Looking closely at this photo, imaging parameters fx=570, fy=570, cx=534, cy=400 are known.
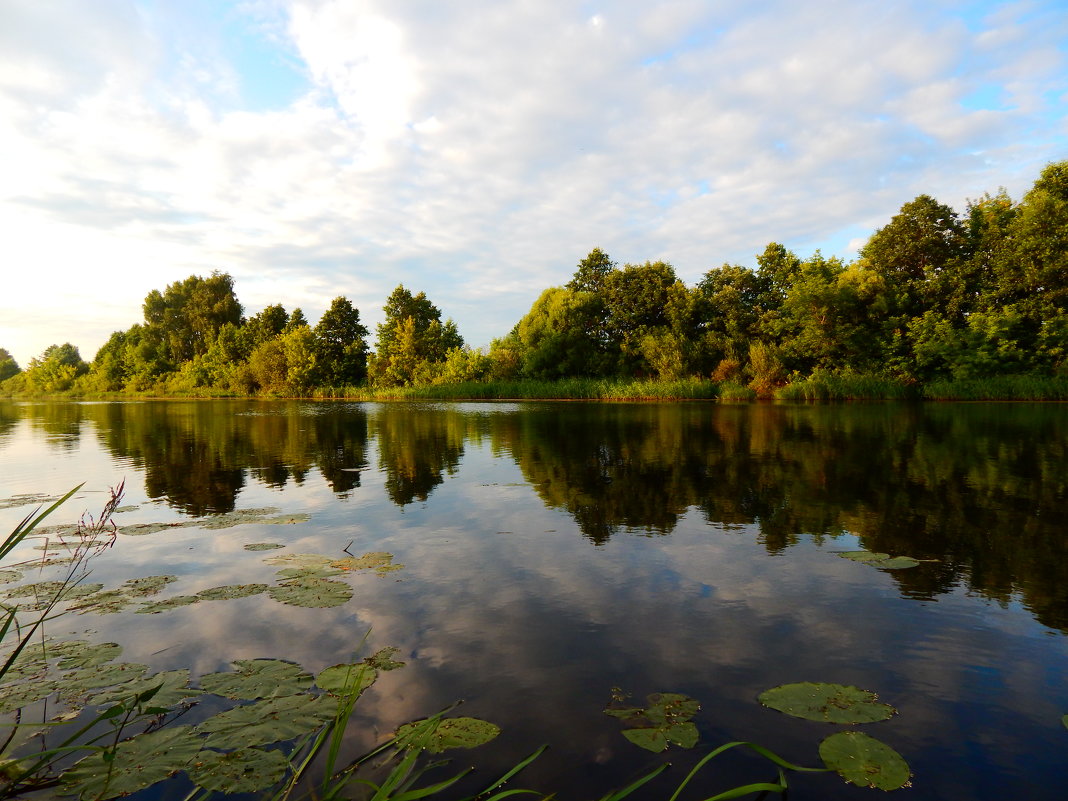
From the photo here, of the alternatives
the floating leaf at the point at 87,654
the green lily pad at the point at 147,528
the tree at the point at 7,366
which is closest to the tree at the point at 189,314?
the tree at the point at 7,366

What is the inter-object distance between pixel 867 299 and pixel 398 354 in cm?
4312

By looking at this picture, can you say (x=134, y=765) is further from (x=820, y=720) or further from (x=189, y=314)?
(x=189, y=314)

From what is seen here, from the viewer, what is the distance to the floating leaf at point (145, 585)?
5526 mm

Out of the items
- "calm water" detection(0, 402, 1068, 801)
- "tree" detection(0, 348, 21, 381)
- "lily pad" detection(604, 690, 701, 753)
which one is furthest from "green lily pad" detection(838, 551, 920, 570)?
"tree" detection(0, 348, 21, 381)

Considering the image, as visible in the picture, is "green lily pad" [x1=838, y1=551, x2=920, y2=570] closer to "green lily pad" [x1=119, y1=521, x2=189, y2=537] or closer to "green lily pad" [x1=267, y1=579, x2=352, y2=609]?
"green lily pad" [x1=267, y1=579, x2=352, y2=609]

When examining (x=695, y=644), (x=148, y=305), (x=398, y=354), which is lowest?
(x=695, y=644)

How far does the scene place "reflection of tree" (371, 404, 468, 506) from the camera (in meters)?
10.8

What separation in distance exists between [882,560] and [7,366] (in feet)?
535

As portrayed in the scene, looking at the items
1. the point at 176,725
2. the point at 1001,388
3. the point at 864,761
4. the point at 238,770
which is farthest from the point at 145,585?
the point at 1001,388

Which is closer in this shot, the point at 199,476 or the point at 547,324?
the point at 199,476

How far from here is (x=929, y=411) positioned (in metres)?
27.0

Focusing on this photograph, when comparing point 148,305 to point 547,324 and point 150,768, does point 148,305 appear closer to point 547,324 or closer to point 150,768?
point 547,324

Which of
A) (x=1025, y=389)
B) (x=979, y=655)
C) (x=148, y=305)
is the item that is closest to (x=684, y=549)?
(x=979, y=655)

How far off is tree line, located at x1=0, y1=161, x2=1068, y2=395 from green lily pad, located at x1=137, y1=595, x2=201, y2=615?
129 feet
